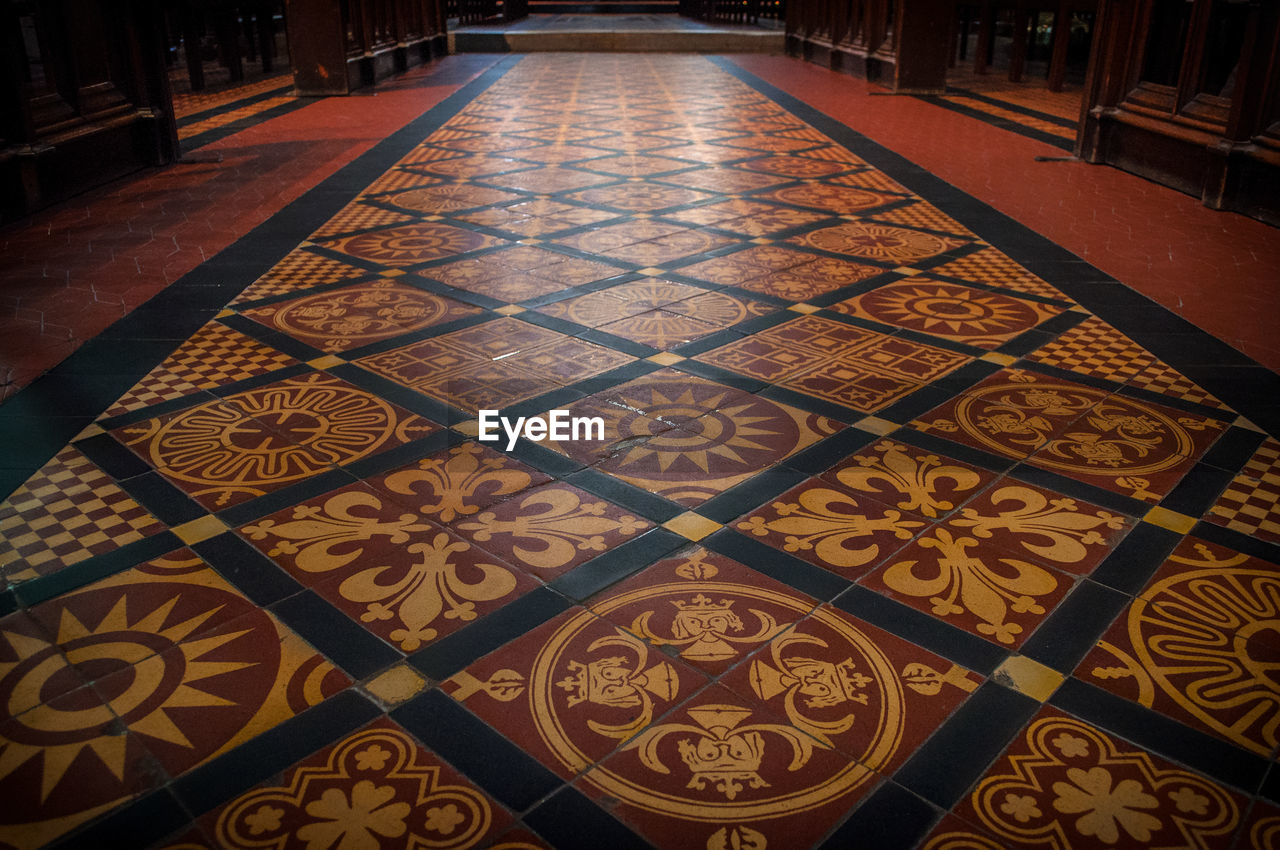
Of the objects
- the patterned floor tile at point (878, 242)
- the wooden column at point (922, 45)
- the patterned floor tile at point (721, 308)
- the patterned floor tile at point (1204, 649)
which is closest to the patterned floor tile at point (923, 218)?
the patterned floor tile at point (878, 242)

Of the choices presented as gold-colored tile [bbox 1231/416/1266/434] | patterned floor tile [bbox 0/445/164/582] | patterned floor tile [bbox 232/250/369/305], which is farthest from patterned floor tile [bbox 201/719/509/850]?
patterned floor tile [bbox 232/250/369/305]

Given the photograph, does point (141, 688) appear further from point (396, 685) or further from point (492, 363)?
point (492, 363)

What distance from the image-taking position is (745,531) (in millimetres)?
1966

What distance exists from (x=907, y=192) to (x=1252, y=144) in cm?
155

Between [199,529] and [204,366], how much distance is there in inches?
38.9

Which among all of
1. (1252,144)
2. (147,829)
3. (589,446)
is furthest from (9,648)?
(1252,144)

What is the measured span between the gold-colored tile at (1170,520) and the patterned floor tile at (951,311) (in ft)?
3.32

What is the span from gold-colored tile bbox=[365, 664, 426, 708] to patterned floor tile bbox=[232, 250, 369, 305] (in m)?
2.19

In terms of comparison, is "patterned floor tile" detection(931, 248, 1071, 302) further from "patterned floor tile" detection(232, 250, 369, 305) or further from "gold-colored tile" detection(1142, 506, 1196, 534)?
"patterned floor tile" detection(232, 250, 369, 305)

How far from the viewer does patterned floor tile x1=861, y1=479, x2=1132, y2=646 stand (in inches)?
67.7

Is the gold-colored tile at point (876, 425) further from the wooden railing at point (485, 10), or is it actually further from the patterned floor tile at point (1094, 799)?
the wooden railing at point (485, 10)

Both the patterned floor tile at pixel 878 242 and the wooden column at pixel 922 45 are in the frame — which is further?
the wooden column at pixel 922 45

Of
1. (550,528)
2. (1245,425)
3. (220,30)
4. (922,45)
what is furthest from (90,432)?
(922,45)

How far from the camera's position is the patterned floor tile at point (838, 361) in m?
2.65
